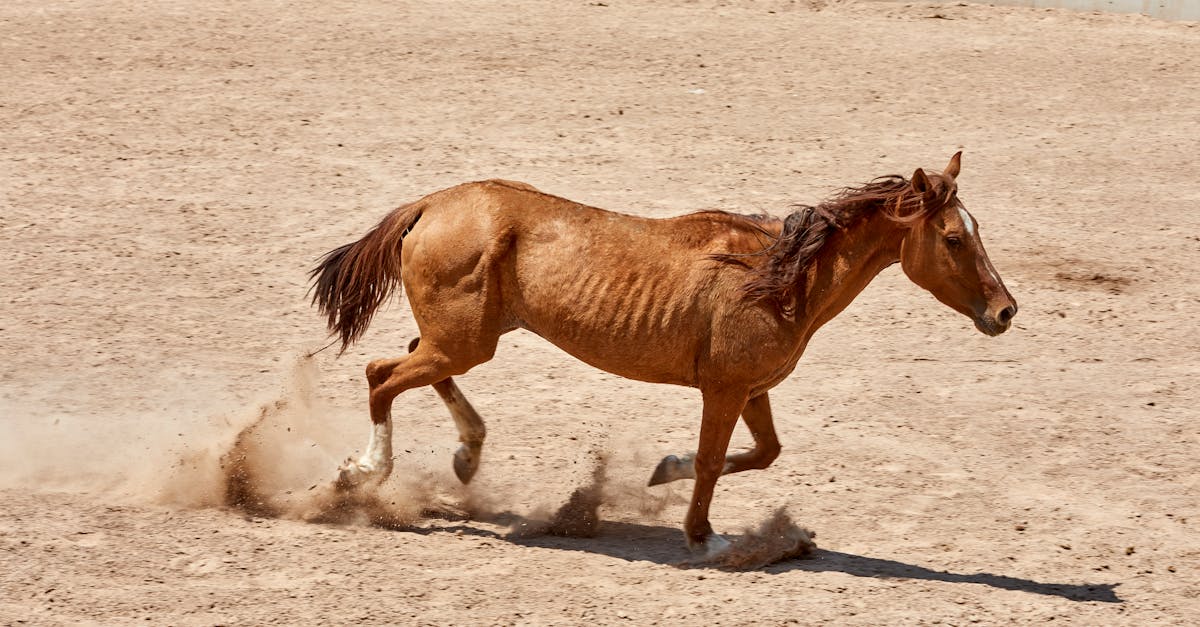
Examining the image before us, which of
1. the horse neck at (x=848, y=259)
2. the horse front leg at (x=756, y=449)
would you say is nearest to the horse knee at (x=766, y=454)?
the horse front leg at (x=756, y=449)

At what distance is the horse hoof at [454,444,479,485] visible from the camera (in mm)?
7180

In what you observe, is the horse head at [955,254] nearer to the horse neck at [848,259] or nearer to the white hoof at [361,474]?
the horse neck at [848,259]

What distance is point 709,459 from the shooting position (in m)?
6.56

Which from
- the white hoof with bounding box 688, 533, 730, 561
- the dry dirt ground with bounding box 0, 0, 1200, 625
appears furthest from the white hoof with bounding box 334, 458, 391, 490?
the white hoof with bounding box 688, 533, 730, 561

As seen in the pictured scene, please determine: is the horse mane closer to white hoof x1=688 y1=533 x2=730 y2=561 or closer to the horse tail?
white hoof x1=688 y1=533 x2=730 y2=561

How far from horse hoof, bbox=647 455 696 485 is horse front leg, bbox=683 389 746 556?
0.77ft

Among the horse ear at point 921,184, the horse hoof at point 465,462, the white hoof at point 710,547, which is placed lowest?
the white hoof at point 710,547

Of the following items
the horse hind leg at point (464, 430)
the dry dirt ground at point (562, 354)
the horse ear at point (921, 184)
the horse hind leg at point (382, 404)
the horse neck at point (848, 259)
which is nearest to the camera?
the horse ear at point (921, 184)

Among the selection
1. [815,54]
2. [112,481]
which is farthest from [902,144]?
[112,481]

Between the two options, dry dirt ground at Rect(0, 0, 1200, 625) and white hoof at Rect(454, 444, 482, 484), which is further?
white hoof at Rect(454, 444, 482, 484)

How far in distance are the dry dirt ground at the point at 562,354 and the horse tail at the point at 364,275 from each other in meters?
0.87

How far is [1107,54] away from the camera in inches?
581

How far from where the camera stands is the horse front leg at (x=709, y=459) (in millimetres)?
6496

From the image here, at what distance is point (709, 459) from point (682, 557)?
1.59ft
